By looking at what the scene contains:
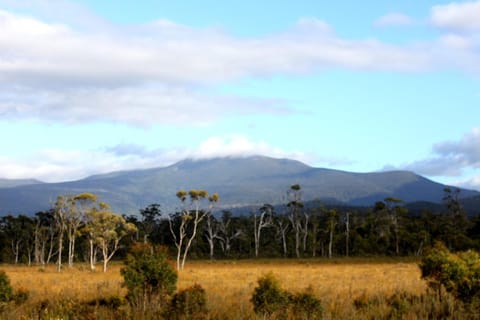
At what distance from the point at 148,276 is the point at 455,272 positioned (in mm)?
8055

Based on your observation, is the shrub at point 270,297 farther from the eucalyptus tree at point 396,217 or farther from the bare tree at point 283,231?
the bare tree at point 283,231

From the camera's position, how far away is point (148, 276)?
1521 centimetres

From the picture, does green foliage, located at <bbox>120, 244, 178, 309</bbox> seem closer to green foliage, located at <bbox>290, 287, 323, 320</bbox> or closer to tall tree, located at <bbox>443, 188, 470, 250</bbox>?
green foliage, located at <bbox>290, 287, 323, 320</bbox>

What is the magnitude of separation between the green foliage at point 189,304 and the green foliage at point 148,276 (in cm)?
103

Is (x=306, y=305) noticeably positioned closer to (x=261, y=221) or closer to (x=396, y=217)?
(x=261, y=221)

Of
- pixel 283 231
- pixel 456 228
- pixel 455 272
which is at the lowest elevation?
pixel 283 231

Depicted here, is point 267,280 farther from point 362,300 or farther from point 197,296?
point 362,300

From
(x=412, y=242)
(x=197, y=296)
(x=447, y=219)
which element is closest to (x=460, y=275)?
(x=197, y=296)

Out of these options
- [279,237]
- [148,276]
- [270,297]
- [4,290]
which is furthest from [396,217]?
[4,290]

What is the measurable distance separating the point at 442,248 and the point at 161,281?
802 centimetres

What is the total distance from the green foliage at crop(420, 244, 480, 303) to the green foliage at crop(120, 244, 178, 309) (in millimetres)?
7123

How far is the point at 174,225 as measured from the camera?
313ft

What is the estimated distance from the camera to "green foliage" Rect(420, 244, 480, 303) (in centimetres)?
1380

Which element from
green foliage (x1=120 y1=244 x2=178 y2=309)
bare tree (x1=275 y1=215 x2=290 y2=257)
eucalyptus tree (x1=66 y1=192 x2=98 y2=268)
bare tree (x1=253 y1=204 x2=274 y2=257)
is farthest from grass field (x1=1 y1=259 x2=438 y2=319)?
bare tree (x1=253 y1=204 x2=274 y2=257)
